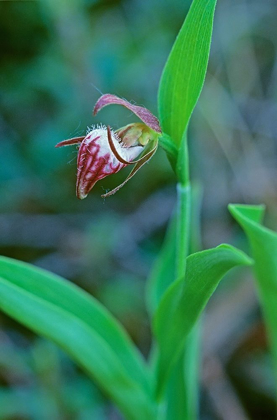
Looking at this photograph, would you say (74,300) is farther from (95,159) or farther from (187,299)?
(95,159)

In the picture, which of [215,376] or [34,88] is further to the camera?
[34,88]

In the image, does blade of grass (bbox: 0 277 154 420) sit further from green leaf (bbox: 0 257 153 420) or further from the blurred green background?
the blurred green background

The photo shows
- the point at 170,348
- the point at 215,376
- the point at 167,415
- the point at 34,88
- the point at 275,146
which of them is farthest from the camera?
the point at 275,146

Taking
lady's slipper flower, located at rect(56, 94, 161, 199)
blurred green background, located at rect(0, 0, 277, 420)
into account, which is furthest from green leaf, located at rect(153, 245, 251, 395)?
blurred green background, located at rect(0, 0, 277, 420)

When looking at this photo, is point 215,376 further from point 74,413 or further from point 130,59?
point 130,59

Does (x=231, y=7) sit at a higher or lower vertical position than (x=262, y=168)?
higher

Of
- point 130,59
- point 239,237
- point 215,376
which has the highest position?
point 130,59

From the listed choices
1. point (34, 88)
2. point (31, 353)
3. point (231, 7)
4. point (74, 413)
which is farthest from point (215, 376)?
point (231, 7)

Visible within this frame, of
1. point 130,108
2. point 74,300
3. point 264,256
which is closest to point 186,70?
point 130,108
